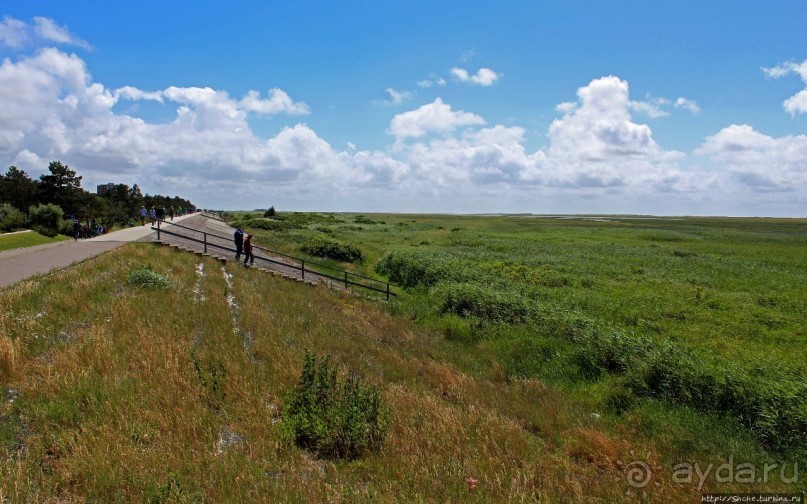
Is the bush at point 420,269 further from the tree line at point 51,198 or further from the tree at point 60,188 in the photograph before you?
the tree at point 60,188

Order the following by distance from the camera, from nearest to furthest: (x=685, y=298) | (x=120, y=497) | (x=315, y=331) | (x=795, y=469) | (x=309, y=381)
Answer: (x=120, y=497)
(x=795, y=469)
(x=309, y=381)
(x=315, y=331)
(x=685, y=298)

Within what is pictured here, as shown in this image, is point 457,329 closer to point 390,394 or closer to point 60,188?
point 390,394

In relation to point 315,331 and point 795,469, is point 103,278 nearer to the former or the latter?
point 315,331

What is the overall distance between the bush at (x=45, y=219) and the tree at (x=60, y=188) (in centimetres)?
1488

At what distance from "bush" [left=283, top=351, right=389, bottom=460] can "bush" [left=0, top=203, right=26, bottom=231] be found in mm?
43798

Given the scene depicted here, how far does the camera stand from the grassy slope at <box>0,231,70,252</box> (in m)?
27.8

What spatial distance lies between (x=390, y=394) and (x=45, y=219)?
139 feet

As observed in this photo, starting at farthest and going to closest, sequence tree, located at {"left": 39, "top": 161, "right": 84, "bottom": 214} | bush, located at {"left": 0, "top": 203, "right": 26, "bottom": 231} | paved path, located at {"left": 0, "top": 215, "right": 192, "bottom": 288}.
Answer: tree, located at {"left": 39, "top": 161, "right": 84, "bottom": 214} < bush, located at {"left": 0, "top": 203, "right": 26, "bottom": 231} < paved path, located at {"left": 0, "top": 215, "right": 192, "bottom": 288}

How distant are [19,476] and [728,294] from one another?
3069 centimetres

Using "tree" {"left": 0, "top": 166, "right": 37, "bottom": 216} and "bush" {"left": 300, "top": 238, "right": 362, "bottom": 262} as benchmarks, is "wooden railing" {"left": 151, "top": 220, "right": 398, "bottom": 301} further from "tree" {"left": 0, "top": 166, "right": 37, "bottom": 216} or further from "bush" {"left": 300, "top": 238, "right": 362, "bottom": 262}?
"tree" {"left": 0, "top": 166, "right": 37, "bottom": 216}

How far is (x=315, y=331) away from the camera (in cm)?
1374

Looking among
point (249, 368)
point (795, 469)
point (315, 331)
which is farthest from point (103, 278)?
point (795, 469)

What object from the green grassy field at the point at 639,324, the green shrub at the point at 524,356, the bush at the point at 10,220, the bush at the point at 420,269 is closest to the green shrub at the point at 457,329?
the green grassy field at the point at 639,324

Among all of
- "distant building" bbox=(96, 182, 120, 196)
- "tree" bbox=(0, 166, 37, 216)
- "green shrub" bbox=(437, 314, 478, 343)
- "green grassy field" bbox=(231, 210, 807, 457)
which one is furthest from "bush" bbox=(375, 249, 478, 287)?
"distant building" bbox=(96, 182, 120, 196)
